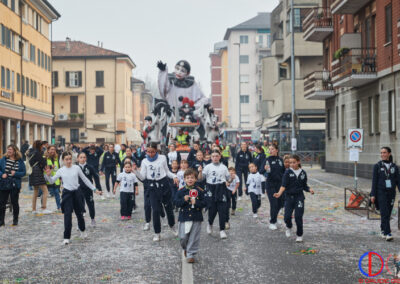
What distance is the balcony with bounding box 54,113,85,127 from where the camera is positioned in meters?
67.3

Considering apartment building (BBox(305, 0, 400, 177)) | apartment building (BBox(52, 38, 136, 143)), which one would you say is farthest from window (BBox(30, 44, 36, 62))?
apartment building (BBox(305, 0, 400, 177))

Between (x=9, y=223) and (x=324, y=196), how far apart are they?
32.0ft

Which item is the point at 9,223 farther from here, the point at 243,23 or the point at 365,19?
the point at 243,23

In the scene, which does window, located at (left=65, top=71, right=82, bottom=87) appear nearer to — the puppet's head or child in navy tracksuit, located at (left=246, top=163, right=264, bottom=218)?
the puppet's head

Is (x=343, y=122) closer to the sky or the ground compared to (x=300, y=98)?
closer to the ground

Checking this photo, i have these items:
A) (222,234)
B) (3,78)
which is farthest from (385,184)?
(3,78)

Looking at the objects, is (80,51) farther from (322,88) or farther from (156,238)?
(156,238)

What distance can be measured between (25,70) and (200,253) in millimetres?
38243

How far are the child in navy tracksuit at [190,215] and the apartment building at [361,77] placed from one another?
13717 millimetres

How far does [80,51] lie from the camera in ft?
228

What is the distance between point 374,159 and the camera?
77.8 ft

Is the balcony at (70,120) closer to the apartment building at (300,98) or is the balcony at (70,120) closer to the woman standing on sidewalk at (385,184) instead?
the apartment building at (300,98)

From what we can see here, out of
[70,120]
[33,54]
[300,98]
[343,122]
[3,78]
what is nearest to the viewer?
[343,122]

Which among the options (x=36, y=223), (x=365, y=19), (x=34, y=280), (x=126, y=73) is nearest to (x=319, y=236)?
(x=34, y=280)
